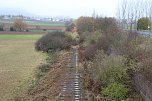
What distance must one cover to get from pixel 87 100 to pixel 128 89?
187 cm

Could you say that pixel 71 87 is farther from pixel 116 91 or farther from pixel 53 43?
pixel 53 43

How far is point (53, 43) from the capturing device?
40094 millimetres

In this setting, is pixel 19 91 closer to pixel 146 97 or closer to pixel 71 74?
pixel 71 74

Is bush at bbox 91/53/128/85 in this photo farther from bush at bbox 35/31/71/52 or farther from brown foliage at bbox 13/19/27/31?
brown foliage at bbox 13/19/27/31

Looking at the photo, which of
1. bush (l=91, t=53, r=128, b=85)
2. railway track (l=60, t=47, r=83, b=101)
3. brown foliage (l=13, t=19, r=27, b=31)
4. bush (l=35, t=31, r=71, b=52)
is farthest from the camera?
brown foliage (l=13, t=19, r=27, b=31)

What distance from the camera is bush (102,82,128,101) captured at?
13492 mm

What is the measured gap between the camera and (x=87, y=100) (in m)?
13.6

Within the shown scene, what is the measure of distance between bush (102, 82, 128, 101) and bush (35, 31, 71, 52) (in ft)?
84.9

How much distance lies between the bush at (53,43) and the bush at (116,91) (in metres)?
25.9

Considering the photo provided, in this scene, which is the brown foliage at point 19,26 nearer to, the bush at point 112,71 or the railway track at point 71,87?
the railway track at point 71,87

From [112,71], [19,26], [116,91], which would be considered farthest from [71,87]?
[19,26]

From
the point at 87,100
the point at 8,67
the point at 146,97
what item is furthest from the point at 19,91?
the point at 8,67

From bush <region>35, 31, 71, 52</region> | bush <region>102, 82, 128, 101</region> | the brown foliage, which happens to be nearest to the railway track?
bush <region>102, 82, 128, 101</region>

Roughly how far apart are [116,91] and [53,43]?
2698cm
